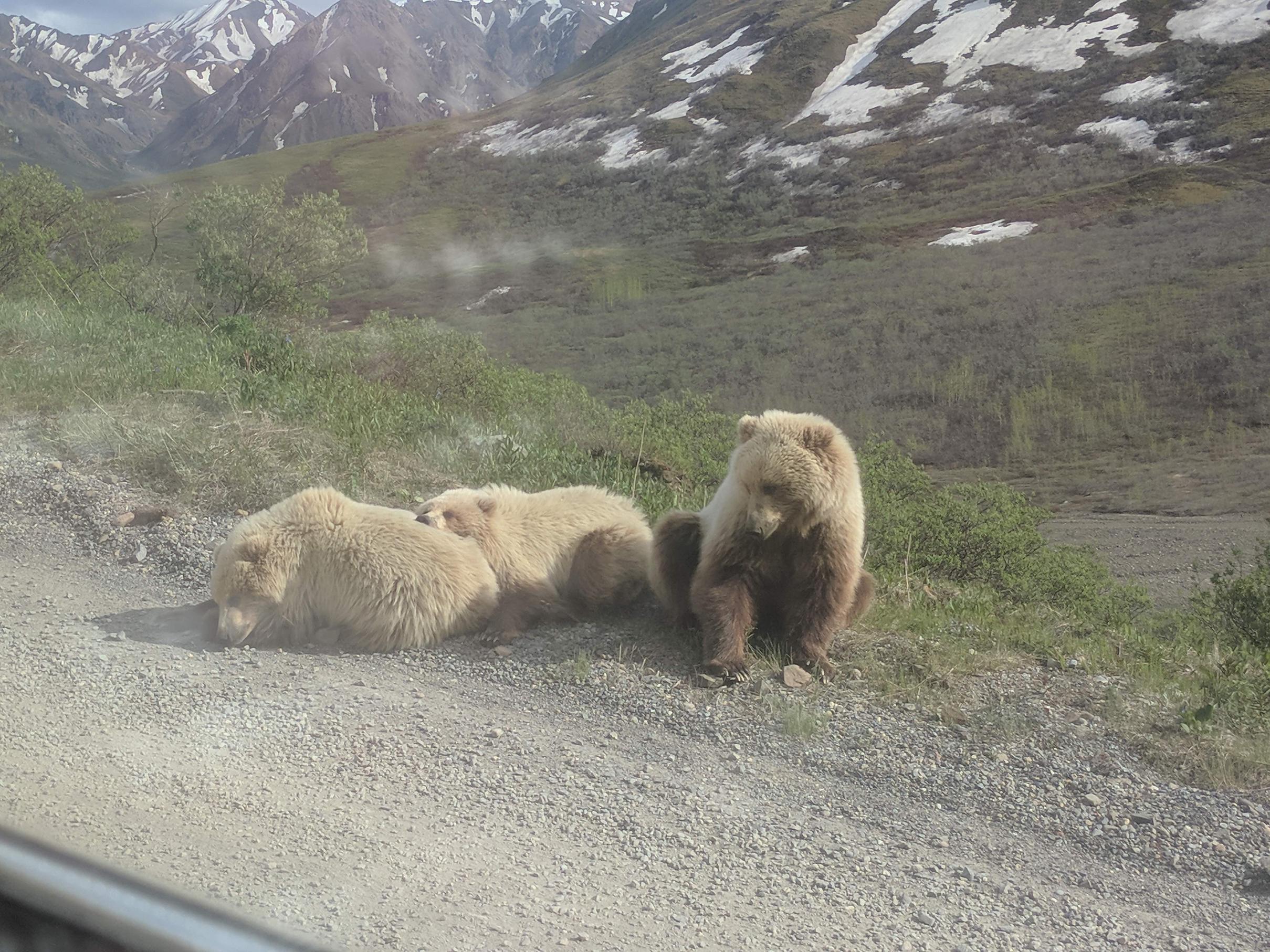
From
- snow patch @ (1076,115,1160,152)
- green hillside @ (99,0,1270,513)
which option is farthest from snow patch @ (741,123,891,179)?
snow patch @ (1076,115,1160,152)

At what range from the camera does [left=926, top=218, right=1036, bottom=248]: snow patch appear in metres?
44.7

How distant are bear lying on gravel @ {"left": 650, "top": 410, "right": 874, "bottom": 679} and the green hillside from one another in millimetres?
11728

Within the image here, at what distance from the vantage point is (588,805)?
135 inches

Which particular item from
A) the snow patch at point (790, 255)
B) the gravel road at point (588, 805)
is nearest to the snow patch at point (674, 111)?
the snow patch at point (790, 255)

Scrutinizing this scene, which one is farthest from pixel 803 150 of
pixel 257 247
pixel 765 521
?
pixel 765 521

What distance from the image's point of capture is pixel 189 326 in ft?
39.0

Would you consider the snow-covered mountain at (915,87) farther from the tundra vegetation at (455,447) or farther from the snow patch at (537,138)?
the tundra vegetation at (455,447)

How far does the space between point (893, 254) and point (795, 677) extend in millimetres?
43525

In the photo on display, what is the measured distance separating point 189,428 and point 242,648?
10.3 feet

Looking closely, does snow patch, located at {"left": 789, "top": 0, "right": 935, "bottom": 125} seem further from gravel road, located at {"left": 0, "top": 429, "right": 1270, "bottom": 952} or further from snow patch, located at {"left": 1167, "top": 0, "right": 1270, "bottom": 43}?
gravel road, located at {"left": 0, "top": 429, "right": 1270, "bottom": 952}

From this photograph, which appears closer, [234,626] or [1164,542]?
[234,626]

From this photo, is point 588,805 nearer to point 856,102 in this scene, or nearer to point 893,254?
point 893,254

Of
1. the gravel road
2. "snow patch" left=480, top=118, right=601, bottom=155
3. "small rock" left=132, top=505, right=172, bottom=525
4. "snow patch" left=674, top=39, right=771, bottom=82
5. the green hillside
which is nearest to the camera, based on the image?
the gravel road

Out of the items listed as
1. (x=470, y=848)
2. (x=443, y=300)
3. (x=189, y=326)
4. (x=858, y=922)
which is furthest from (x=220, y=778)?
(x=443, y=300)
